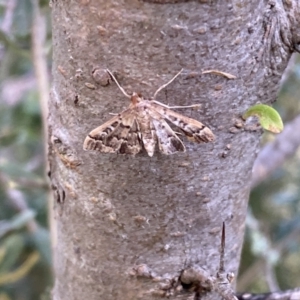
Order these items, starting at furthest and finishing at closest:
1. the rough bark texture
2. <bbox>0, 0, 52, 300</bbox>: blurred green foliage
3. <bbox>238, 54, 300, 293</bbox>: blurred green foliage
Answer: <bbox>238, 54, 300, 293</bbox>: blurred green foliage
<bbox>0, 0, 52, 300</bbox>: blurred green foliage
the rough bark texture

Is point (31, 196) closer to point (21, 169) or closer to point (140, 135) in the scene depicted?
point (21, 169)

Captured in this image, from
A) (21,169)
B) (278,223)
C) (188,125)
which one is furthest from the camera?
(278,223)

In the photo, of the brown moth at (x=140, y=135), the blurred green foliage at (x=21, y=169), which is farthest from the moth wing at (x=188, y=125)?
the blurred green foliage at (x=21, y=169)

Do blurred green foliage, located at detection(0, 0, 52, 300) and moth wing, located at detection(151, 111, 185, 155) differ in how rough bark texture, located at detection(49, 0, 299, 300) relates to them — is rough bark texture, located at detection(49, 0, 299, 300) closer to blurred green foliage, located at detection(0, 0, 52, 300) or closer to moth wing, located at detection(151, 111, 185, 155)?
moth wing, located at detection(151, 111, 185, 155)

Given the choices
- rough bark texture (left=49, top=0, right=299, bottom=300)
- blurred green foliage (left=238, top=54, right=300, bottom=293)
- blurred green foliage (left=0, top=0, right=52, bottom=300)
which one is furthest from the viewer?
blurred green foliage (left=238, top=54, right=300, bottom=293)

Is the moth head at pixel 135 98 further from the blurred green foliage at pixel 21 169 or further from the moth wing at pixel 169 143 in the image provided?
the blurred green foliage at pixel 21 169

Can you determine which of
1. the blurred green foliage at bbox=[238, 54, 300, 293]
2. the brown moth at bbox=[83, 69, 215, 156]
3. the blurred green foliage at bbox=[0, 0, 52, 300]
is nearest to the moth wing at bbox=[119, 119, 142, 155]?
the brown moth at bbox=[83, 69, 215, 156]

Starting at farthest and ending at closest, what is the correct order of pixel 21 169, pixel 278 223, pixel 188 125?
pixel 278 223 → pixel 21 169 → pixel 188 125

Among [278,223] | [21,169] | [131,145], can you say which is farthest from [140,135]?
[278,223]

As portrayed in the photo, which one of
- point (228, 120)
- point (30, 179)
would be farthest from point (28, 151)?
point (228, 120)
